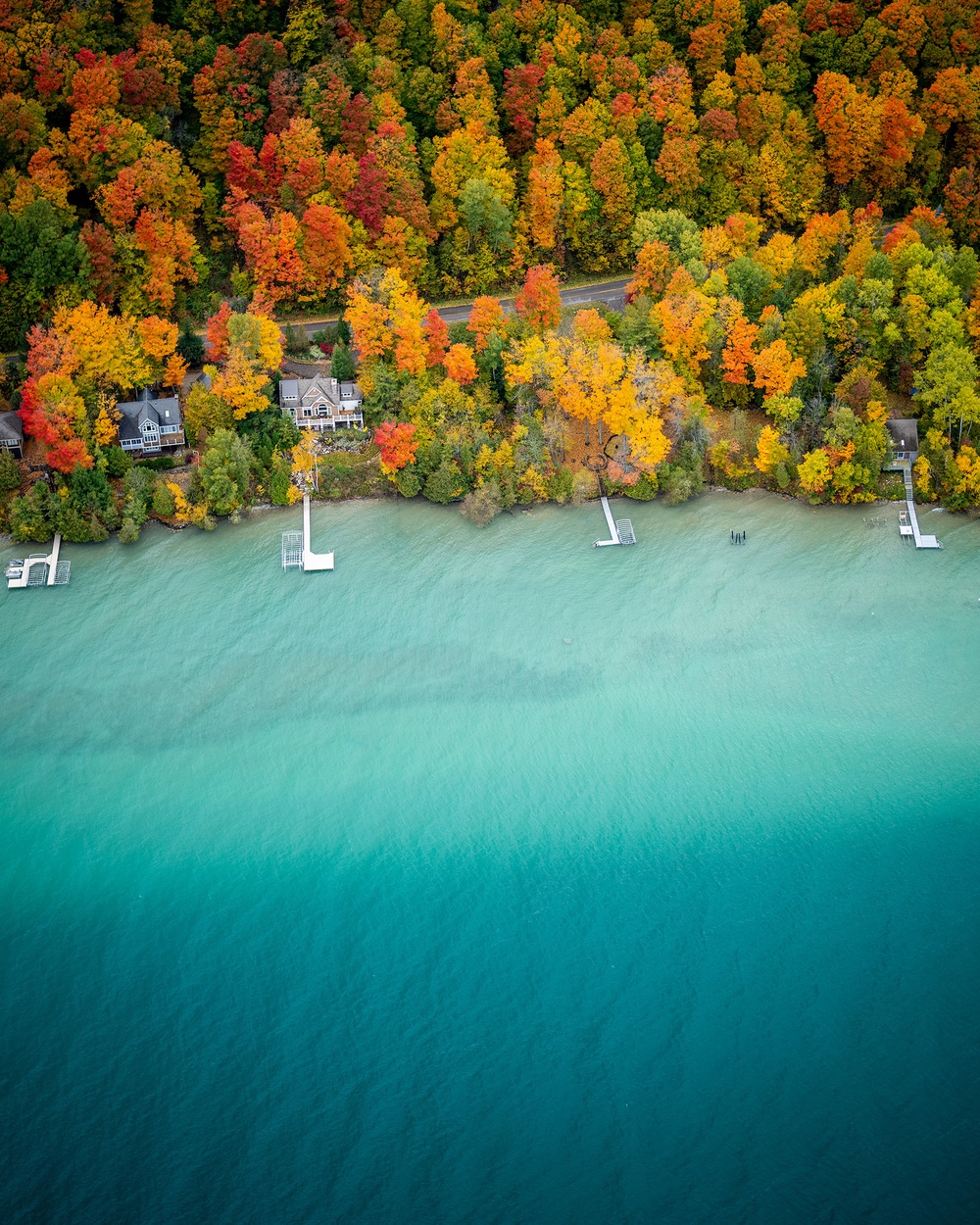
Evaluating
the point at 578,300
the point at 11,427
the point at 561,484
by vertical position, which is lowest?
the point at 561,484

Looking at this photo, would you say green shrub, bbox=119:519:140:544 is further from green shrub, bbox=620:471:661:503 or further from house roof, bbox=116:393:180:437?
green shrub, bbox=620:471:661:503

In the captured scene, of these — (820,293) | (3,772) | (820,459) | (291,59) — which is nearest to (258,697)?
(3,772)

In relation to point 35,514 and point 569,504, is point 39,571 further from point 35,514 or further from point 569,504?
point 569,504

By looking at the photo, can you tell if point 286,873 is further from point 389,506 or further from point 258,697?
point 389,506

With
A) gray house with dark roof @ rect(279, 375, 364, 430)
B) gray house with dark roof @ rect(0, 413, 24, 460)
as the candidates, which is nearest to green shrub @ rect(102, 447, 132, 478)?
gray house with dark roof @ rect(0, 413, 24, 460)

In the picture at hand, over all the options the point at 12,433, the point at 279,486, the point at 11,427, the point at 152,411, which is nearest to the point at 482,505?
the point at 279,486

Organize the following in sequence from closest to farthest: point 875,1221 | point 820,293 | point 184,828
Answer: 1. point 875,1221
2. point 184,828
3. point 820,293
